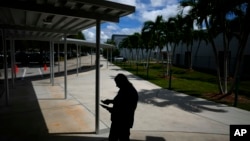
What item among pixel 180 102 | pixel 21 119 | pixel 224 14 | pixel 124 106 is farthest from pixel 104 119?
pixel 224 14

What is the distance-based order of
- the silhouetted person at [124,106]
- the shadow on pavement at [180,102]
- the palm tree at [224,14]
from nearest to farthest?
the silhouetted person at [124,106] < the shadow on pavement at [180,102] < the palm tree at [224,14]

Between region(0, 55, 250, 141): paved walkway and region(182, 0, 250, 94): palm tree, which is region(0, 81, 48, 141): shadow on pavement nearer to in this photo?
region(0, 55, 250, 141): paved walkway

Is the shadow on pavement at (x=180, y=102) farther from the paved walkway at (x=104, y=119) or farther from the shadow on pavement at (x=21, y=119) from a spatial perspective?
the shadow on pavement at (x=21, y=119)

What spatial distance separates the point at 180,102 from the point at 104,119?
13.8ft

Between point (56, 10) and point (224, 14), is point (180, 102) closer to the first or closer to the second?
point (224, 14)

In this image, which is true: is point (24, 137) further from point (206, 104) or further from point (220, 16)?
point (220, 16)

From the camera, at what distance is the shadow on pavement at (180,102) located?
370 inches

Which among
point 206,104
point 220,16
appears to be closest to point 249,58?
point 220,16

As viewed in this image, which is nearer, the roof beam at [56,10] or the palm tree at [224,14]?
the roof beam at [56,10]

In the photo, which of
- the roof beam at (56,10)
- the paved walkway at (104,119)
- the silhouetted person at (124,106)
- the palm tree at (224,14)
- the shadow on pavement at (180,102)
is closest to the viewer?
the silhouetted person at (124,106)

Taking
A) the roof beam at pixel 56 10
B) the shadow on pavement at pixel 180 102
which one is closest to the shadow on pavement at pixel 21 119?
the roof beam at pixel 56 10

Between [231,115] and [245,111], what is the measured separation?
1.04 metres

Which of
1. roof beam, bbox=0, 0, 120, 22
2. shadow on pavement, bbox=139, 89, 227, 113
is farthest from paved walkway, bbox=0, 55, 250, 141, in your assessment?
roof beam, bbox=0, 0, 120, 22

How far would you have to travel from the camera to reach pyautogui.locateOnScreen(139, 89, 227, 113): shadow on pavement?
30.8 feet
